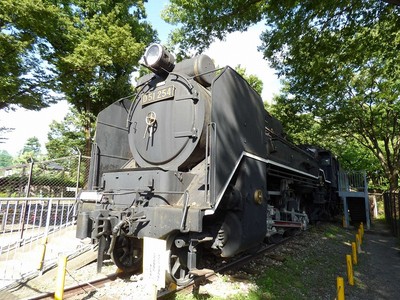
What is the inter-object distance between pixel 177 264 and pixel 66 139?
22.8m

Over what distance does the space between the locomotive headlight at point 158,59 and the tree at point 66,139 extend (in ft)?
52.5

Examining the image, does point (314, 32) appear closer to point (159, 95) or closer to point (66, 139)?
point (159, 95)

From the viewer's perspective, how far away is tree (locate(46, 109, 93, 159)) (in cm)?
2180

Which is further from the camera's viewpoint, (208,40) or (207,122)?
(208,40)

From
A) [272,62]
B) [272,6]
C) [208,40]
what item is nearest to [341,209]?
[272,62]

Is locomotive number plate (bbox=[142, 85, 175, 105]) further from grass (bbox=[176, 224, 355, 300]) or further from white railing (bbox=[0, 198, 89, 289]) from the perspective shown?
grass (bbox=[176, 224, 355, 300])

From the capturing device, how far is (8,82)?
→ 1003 cm

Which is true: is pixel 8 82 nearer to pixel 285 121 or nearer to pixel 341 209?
pixel 285 121

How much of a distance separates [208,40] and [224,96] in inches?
184

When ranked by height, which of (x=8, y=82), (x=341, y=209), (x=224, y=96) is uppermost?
(x=8, y=82)

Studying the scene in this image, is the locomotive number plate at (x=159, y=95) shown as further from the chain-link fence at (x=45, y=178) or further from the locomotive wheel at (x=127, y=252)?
the chain-link fence at (x=45, y=178)

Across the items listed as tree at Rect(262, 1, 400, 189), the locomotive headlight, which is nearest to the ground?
the locomotive headlight

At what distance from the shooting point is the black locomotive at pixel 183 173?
3768mm

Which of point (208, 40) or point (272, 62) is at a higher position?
point (208, 40)
